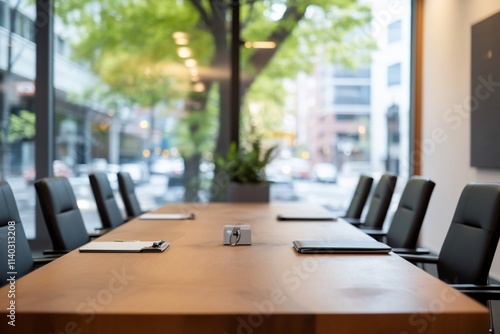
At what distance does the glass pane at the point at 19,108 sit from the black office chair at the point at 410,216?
451 cm

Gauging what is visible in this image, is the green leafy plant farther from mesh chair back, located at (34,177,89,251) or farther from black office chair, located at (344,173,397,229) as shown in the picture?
mesh chair back, located at (34,177,89,251)

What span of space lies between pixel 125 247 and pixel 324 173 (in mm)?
4589

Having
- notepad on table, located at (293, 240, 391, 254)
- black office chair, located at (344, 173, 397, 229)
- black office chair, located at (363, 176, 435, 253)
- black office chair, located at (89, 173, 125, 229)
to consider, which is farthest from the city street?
notepad on table, located at (293, 240, 391, 254)

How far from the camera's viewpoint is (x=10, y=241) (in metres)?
2.32

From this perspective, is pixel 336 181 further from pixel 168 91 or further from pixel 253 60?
pixel 168 91

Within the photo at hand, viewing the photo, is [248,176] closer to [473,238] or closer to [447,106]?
[447,106]

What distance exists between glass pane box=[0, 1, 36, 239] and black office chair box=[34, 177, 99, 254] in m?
3.40

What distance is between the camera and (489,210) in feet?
7.68

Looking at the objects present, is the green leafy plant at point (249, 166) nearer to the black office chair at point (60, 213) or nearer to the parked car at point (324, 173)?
the parked car at point (324, 173)

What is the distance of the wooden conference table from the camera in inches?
51.8

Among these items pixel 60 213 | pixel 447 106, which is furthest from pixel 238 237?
pixel 447 106

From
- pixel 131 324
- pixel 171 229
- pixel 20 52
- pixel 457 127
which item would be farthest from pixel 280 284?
pixel 20 52

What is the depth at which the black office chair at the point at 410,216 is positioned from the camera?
312 cm

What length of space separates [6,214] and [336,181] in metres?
4.71
